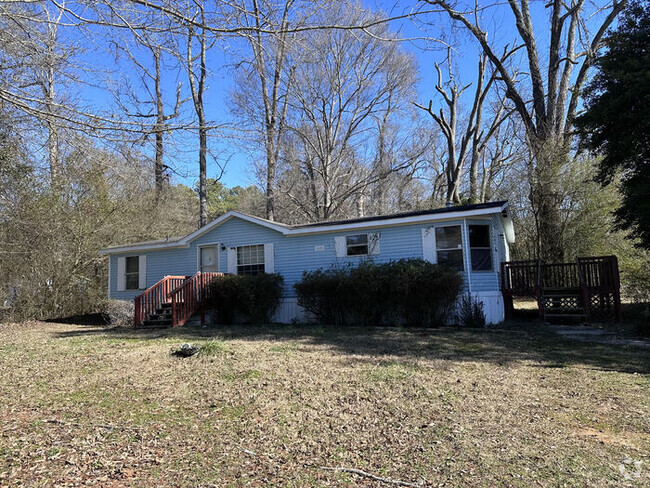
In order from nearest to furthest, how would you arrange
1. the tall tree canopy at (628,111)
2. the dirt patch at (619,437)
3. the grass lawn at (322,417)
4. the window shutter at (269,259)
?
the grass lawn at (322,417) → the dirt patch at (619,437) → the tall tree canopy at (628,111) → the window shutter at (269,259)

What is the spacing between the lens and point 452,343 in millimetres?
7664

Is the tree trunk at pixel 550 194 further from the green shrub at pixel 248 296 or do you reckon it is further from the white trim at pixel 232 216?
the green shrub at pixel 248 296

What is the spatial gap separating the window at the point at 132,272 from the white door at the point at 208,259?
2.75m

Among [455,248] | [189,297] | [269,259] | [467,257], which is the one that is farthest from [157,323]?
[467,257]

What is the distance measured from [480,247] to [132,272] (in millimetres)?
11817

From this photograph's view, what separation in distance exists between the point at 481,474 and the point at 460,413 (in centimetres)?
114

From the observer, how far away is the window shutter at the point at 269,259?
12.8 meters

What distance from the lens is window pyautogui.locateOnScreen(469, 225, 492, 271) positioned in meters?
10.8

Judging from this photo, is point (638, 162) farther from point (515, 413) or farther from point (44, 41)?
point (44, 41)

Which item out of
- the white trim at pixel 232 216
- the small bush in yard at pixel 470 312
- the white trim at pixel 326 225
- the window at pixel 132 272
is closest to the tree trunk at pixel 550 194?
the white trim at pixel 326 225

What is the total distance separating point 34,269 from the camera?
39.8 ft

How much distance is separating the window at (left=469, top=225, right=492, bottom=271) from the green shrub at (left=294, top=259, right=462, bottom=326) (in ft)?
3.48

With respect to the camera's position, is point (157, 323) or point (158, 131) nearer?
point (158, 131)

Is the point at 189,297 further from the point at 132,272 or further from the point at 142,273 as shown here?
the point at 132,272
